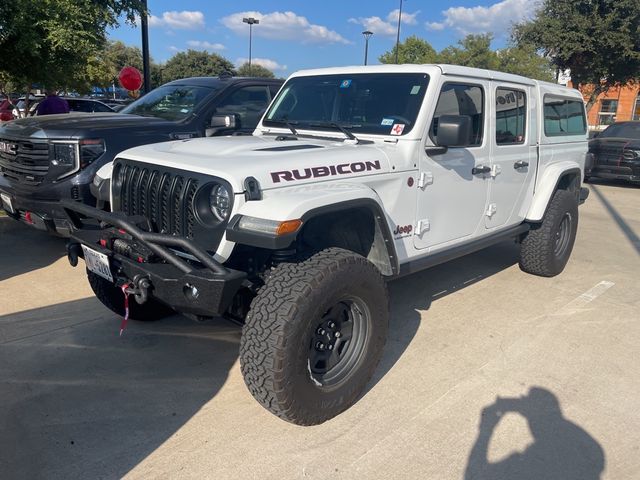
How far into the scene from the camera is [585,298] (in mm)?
5098

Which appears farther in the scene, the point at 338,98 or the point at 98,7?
the point at 98,7

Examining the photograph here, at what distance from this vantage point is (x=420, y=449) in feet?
9.14

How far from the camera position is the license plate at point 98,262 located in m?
3.01

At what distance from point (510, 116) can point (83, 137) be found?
3903 millimetres

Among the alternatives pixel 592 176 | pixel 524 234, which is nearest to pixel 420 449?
pixel 524 234

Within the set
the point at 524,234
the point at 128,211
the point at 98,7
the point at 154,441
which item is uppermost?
the point at 98,7

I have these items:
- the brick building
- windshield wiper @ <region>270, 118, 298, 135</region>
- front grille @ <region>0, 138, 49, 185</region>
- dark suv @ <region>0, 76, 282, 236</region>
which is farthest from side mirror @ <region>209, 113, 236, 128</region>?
the brick building

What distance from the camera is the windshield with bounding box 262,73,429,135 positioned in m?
3.69

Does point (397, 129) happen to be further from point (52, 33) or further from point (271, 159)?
point (52, 33)

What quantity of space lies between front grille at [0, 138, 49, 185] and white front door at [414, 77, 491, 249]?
12.0ft

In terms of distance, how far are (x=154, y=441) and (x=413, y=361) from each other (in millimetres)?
1783

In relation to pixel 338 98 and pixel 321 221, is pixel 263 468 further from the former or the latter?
pixel 338 98

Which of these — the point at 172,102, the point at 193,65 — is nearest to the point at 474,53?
the point at 172,102

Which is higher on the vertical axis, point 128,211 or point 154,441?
point 128,211
